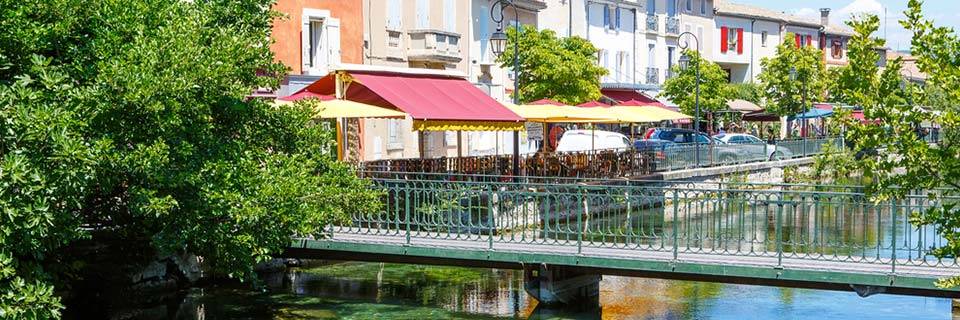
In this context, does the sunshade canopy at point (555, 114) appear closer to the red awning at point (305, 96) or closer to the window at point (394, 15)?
the window at point (394, 15)

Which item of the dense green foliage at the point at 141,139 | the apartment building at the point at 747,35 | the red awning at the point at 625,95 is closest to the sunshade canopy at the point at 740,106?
the red awning at the point at 625,95

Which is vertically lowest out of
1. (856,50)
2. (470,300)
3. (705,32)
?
(470,300)

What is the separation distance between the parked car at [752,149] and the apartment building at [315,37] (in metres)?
16.7

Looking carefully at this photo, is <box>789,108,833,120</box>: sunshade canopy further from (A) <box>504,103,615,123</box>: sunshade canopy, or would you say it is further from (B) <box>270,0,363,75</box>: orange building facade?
(B) <box>270,0,363,75</box>: orange building facade

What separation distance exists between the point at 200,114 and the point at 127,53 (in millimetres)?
1229

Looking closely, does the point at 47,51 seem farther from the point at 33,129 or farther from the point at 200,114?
the point at 33,129

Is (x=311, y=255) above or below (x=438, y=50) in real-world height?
below

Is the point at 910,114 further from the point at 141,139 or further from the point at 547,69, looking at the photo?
the point at 547,69

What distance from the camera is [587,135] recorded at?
41.8 m

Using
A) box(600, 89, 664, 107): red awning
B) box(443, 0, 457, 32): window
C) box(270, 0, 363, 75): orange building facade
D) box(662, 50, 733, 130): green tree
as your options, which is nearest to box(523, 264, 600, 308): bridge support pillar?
box(270, 0, 363, 75): orange building facade

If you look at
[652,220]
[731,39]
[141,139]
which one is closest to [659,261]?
[652,220]

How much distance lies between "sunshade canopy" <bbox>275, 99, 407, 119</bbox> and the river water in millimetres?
2980

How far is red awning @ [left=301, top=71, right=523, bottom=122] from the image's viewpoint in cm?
2423

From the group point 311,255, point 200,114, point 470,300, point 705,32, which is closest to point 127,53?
point 200,114
